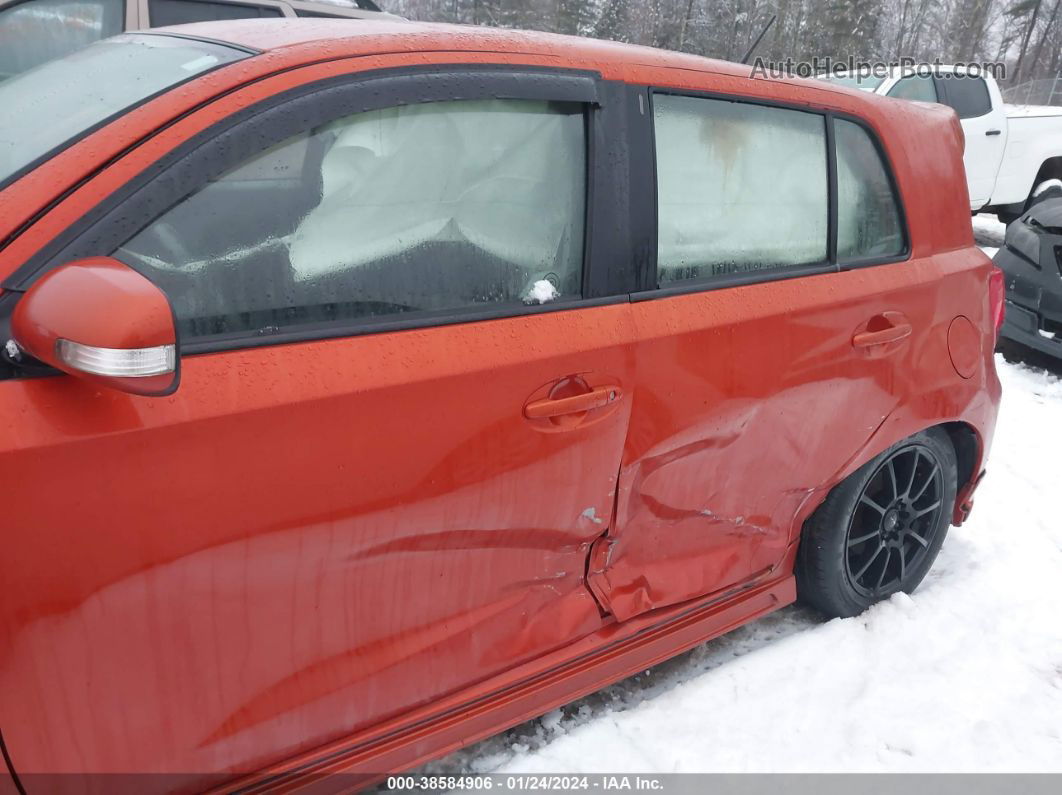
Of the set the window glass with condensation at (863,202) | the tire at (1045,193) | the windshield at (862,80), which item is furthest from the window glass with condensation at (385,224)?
the tire at (1045,193)

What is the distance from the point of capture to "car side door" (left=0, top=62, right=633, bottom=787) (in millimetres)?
1303

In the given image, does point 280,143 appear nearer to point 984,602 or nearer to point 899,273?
point 899,273

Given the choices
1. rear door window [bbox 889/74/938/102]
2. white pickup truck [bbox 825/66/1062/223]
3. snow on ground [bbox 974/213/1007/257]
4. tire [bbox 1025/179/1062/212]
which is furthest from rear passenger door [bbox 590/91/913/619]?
tire [bbox 1025/179/1062/212]

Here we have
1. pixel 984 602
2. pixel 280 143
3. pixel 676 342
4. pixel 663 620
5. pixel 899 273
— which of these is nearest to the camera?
pixel 280 143

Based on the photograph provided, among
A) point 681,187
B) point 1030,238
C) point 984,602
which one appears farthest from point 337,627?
point 1030,238

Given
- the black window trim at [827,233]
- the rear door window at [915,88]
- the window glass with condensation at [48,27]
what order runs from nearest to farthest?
the black window trim at [827,233], the window glass with condensation at [48,27], the rear door window at [915,88]

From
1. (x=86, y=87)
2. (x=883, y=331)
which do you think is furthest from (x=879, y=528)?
(x=86, y=87)

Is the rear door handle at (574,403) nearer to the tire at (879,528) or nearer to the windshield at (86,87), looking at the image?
the windshield at (86,87)

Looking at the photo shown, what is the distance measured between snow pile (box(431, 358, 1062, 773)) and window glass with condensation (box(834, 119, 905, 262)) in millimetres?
1224

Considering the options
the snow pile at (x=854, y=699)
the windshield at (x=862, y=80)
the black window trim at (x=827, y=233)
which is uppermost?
the black window trim at (x=827, y=233)

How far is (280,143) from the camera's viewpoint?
4.91 ft

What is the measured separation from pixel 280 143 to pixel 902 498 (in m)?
2.24

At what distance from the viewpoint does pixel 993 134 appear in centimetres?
891

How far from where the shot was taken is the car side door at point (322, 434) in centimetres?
130
